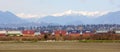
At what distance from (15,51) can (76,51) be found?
26.6 feet

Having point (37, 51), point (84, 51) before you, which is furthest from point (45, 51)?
point (84, 51)

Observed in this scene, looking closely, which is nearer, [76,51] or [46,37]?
[76,51]

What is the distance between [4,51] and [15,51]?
147 centimetres

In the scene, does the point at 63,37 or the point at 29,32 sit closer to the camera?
the point at 63,37

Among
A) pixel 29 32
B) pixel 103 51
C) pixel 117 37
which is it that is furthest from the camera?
pixel 29 32

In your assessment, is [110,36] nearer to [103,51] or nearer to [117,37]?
[117,37]

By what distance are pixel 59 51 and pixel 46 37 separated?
2297 inches

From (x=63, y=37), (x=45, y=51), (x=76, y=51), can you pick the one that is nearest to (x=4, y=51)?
(x=45, y=51)

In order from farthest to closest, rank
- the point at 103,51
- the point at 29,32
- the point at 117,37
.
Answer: the point at 29,32 < the point at 117,37 < the point at 103,51

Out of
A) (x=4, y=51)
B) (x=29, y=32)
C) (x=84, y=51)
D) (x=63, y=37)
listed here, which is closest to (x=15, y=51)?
(x=4, y=51)

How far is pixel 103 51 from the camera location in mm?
52125

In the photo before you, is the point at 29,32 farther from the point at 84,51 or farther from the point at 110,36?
the point at 84,51

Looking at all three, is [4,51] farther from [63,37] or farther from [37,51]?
[63,37]

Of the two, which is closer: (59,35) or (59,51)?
(59,51)
